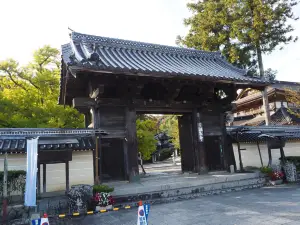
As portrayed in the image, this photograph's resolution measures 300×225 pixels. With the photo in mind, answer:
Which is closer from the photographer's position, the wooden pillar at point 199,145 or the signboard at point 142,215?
the signboard at point 142,215

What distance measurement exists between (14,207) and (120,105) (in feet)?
18.2

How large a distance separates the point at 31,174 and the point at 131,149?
4489mm

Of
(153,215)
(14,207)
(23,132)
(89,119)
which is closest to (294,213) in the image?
(153,215)

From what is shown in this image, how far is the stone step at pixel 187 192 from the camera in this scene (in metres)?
8.66

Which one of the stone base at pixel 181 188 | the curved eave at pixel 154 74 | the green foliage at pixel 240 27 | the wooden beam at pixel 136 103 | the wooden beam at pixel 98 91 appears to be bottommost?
the stone base at pixel 181 188

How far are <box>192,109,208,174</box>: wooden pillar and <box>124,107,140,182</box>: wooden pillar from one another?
3403 mm

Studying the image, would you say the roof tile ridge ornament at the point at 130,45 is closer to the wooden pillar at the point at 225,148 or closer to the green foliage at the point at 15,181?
the wooden pillar at the point at 225,148

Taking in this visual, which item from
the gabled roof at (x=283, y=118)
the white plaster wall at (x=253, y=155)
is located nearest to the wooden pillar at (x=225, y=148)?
the white plaster wall at (x=253, y=155)

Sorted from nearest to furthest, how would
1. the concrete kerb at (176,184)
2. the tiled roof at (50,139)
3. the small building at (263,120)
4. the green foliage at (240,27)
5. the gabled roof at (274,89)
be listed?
1. the tiled roof at (50,139)
2. the concrete kerb at (176,184)
3. the small building at (263,120)
4. the green foliage at (240,27)
5. the gabled roof at (274,89)

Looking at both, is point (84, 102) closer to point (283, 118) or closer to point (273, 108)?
point (283, 118)

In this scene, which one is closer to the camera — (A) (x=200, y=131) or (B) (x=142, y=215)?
(B) (x=142, y=215)

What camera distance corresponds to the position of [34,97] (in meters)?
16.8

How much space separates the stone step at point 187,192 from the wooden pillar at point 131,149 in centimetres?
152

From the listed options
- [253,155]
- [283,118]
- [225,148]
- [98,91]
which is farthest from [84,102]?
[283,118]
